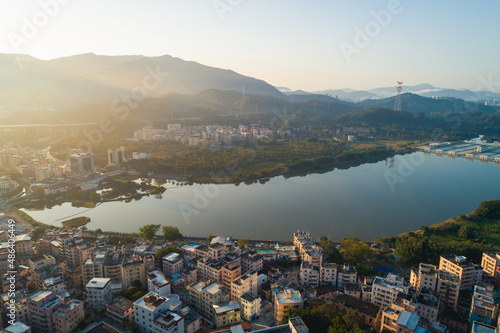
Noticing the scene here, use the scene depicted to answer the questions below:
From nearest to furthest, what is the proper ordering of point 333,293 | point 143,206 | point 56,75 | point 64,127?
point 333,293, point 143,206, point 64,127, point 56,75

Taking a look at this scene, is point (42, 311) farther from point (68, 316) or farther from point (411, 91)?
point (411, 91)

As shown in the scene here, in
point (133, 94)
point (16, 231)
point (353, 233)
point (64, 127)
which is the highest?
point (133, 94)

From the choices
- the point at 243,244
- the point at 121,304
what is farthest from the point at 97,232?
the point at 121,304

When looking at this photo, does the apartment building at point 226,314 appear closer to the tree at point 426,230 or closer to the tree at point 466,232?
the tree at point 426,230

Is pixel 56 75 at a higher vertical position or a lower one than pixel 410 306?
higher

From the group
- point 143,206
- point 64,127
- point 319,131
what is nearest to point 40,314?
point 143,206

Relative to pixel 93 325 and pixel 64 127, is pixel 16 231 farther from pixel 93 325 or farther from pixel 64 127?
pixel 64 127

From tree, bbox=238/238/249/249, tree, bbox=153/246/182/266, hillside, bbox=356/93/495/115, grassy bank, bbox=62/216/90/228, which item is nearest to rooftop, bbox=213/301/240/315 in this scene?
tree, bbox=153/246/182/266
